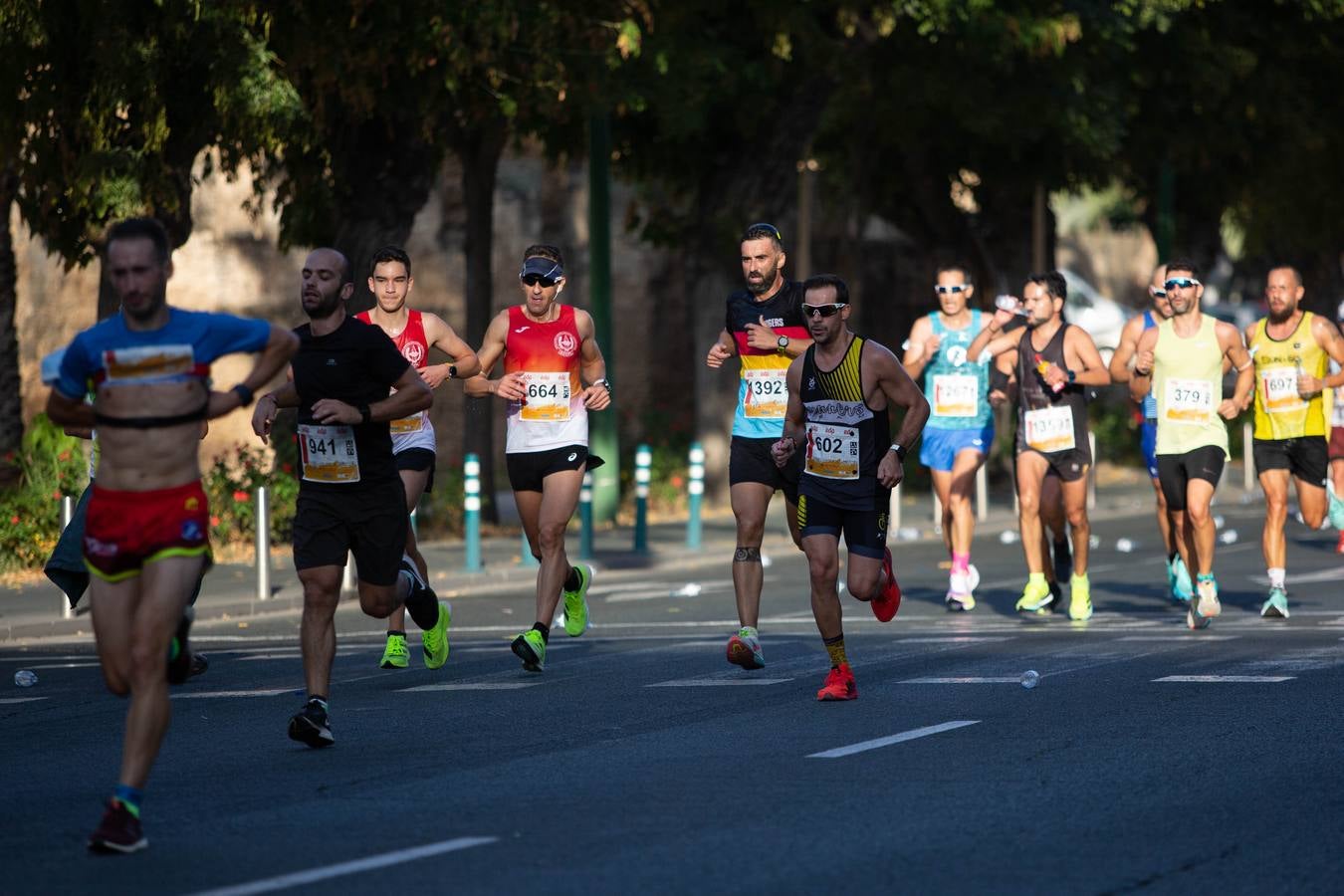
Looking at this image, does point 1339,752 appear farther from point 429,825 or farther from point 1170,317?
point 1170,317

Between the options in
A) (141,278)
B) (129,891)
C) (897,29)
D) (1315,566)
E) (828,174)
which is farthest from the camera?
(828,174)

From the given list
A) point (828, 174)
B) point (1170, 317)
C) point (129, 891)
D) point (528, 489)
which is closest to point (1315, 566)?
point (1170, 317)

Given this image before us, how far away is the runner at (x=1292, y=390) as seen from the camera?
1572 centimetres

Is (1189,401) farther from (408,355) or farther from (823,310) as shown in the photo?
(408,355)

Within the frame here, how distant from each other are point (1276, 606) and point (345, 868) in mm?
9138

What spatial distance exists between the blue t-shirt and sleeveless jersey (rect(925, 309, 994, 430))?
887cm

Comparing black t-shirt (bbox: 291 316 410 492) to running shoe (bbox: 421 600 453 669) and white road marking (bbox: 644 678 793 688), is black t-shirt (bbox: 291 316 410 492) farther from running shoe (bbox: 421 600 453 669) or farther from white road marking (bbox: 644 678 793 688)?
white road marking (bbox: 644 678 793 688)

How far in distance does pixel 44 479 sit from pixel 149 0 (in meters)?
4.77

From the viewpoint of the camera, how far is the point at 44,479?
20234 mm

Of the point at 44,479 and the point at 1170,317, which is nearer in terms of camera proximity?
the point at 1170,317

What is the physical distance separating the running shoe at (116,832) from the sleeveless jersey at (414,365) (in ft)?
17.3

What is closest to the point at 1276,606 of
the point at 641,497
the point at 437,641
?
the point at 437,641

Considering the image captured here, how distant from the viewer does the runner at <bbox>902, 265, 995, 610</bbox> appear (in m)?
16.2

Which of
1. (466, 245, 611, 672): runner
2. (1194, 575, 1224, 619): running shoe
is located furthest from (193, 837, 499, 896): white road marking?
(1194, 575, 1224, 619): running shoe
